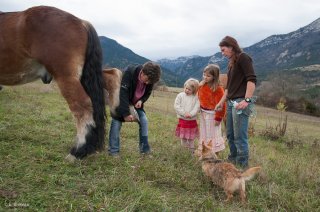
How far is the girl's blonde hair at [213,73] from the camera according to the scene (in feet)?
21.9

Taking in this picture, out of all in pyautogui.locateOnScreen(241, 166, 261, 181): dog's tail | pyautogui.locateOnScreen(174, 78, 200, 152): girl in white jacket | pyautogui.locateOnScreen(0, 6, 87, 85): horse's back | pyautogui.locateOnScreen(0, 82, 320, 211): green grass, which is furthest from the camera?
pyautogui.locateOnScreen(174, 78, 200, 152): girl in white jacket

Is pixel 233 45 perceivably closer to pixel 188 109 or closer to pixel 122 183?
pixel 188 109

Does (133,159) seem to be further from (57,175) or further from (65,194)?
(65,194)

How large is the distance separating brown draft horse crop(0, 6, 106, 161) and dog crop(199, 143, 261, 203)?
5.25 feet

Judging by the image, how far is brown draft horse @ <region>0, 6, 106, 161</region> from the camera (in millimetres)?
4898

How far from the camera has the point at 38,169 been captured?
457cm

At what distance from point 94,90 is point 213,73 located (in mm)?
2465

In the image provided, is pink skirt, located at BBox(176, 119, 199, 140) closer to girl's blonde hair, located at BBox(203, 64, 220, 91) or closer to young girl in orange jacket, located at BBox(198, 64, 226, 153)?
young girl in orange jacket, located at BBox(198, 64, 226, 153)

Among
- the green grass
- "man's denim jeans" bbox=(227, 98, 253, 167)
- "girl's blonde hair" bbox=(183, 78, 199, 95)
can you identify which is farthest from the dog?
"girl's blonde hair" bbox=(183, 78, 199, 95)

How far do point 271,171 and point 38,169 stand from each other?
363cm

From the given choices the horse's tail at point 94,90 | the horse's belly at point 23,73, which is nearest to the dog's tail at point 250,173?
the horse's tail at point 94,90

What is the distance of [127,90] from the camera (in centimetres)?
583

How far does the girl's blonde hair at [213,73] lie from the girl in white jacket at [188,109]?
1.15 feet

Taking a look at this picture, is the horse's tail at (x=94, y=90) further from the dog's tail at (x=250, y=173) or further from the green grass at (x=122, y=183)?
the dog's tail at (x=250, y=173)
